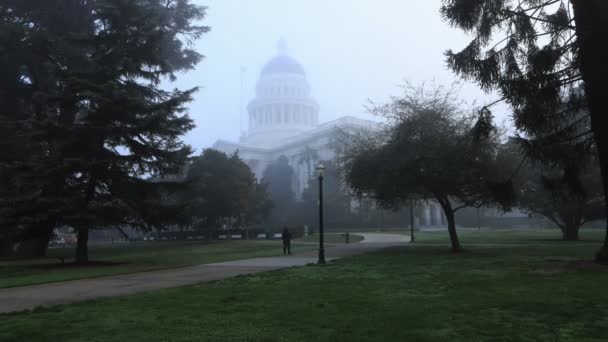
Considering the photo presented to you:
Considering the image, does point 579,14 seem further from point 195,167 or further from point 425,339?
point 195,167

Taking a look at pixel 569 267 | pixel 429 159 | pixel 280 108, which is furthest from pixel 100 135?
pixel 280 108

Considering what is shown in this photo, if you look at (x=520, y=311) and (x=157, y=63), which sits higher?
(x=157, y=63)

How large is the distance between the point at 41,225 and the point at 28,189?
208cm

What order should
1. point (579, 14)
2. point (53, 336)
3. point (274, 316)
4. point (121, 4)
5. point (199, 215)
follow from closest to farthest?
1. point (53, 336)
2. point (274, 316)
3. point (579, 14)
4. point (121, 4)
5. point (199, 215)

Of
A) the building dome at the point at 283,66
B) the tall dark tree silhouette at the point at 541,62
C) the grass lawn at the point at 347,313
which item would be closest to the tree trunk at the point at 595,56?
the tall dark tree silhouette at the point at 541,62

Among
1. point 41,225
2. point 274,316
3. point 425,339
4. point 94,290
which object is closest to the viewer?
point 425,339

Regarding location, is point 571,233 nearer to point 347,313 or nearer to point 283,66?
point 347,313

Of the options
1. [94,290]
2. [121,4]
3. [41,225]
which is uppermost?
[121,4]

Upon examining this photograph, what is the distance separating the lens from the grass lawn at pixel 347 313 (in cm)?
657

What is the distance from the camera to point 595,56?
12.8m

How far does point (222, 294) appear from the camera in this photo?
10.5 meters

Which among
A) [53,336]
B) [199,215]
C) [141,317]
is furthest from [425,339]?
[199,215]

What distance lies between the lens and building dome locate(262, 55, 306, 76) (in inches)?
5512

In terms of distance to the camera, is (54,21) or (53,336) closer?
(53,336)
